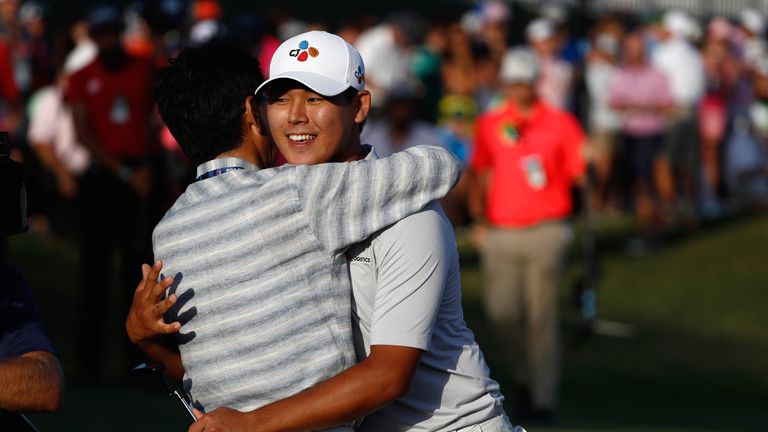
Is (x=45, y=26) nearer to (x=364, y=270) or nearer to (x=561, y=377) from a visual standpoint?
(x=561, y=377)

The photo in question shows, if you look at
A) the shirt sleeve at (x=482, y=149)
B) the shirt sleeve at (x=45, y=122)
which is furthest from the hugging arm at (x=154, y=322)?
the shirt sleeve at (x=45, y=122)

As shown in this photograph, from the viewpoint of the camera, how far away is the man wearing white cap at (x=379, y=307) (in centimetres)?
366

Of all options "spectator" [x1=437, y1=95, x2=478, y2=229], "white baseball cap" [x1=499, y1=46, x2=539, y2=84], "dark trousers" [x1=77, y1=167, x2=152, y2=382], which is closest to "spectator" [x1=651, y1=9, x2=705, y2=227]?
"spectator" [x1=437, y1=95, x2=478, y2=229]

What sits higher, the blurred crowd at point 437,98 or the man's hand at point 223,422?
the blurred crowd at point 437,98

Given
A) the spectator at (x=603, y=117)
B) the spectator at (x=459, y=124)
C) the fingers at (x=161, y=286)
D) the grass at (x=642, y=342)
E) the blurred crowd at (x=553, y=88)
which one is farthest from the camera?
the spectator at (x=603, y=117)

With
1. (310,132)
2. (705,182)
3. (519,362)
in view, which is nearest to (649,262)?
(705,182)

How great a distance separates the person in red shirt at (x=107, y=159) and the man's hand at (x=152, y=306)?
264 inches

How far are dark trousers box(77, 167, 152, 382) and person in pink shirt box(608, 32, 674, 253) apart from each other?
848 centimetres

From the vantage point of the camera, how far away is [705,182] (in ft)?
66.3

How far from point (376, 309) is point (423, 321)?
121 mm

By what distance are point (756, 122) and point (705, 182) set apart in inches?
76.7

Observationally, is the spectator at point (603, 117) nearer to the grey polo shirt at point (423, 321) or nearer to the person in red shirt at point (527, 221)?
the person in red shirt at point (527, 221)

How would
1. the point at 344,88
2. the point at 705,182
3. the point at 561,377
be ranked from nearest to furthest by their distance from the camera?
1. the point at 344,88
2. the point at 561,377
3. the point at 705,182

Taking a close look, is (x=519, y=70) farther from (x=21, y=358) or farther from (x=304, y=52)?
(x=21, y=358)
